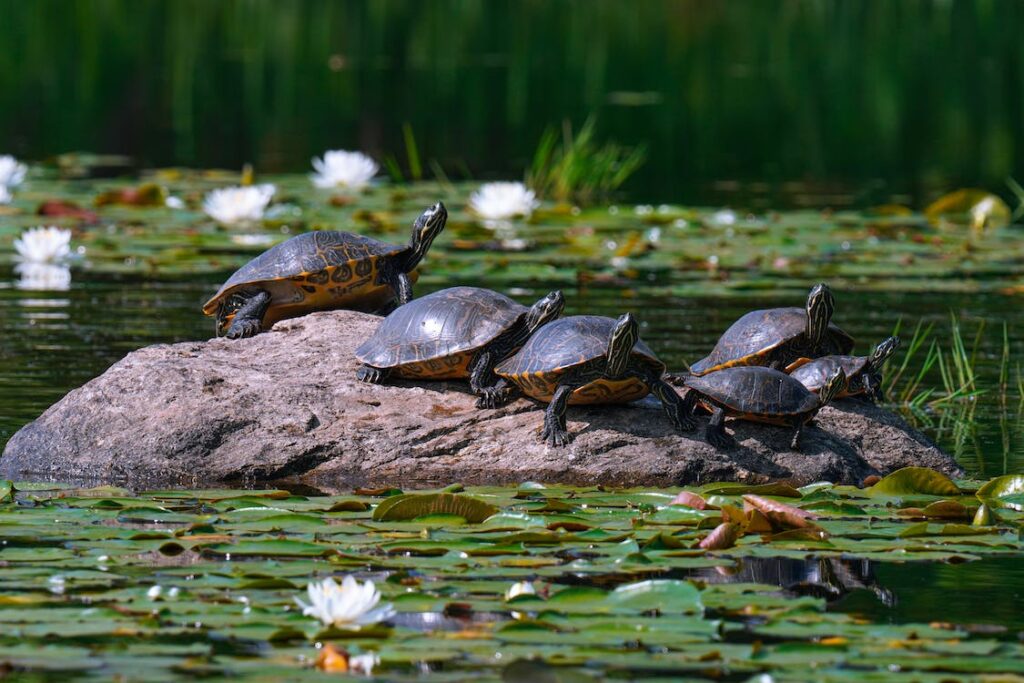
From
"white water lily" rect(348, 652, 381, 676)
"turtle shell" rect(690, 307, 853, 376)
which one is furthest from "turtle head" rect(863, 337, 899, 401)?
"white water lily" rect(348, 652, 381, 676)

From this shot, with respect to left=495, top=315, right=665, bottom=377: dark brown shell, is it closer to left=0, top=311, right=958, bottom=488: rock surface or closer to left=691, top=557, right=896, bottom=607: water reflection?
left=0, top=311, right=958, bottom=488: rock surface

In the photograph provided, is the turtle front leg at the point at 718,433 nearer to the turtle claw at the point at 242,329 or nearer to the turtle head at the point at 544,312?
the turtle head at the point at 544,312

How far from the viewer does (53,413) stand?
6.15 m

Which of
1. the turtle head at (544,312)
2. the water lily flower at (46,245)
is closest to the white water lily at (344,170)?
the water lily flower at (46,245)

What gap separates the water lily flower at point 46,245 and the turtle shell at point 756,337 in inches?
200

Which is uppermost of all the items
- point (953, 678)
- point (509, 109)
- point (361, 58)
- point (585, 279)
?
point (361, 58)

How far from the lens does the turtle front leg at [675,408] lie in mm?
5922

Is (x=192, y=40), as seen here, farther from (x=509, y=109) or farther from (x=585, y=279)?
(x=585, y=279)

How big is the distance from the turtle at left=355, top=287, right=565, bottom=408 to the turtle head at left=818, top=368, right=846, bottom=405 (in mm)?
1011

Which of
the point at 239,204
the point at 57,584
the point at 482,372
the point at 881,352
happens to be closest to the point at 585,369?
the point at 482,372

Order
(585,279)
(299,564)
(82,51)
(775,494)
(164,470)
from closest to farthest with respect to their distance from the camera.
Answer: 1. (299,564)
2. (775,494)
3. (164,470)
4. (585,279)
5. (82,51)

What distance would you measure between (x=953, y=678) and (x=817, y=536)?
4.03 feet

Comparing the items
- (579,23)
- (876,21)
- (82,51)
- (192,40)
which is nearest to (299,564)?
(82,51)

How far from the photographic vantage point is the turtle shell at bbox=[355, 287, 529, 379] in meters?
6.09
